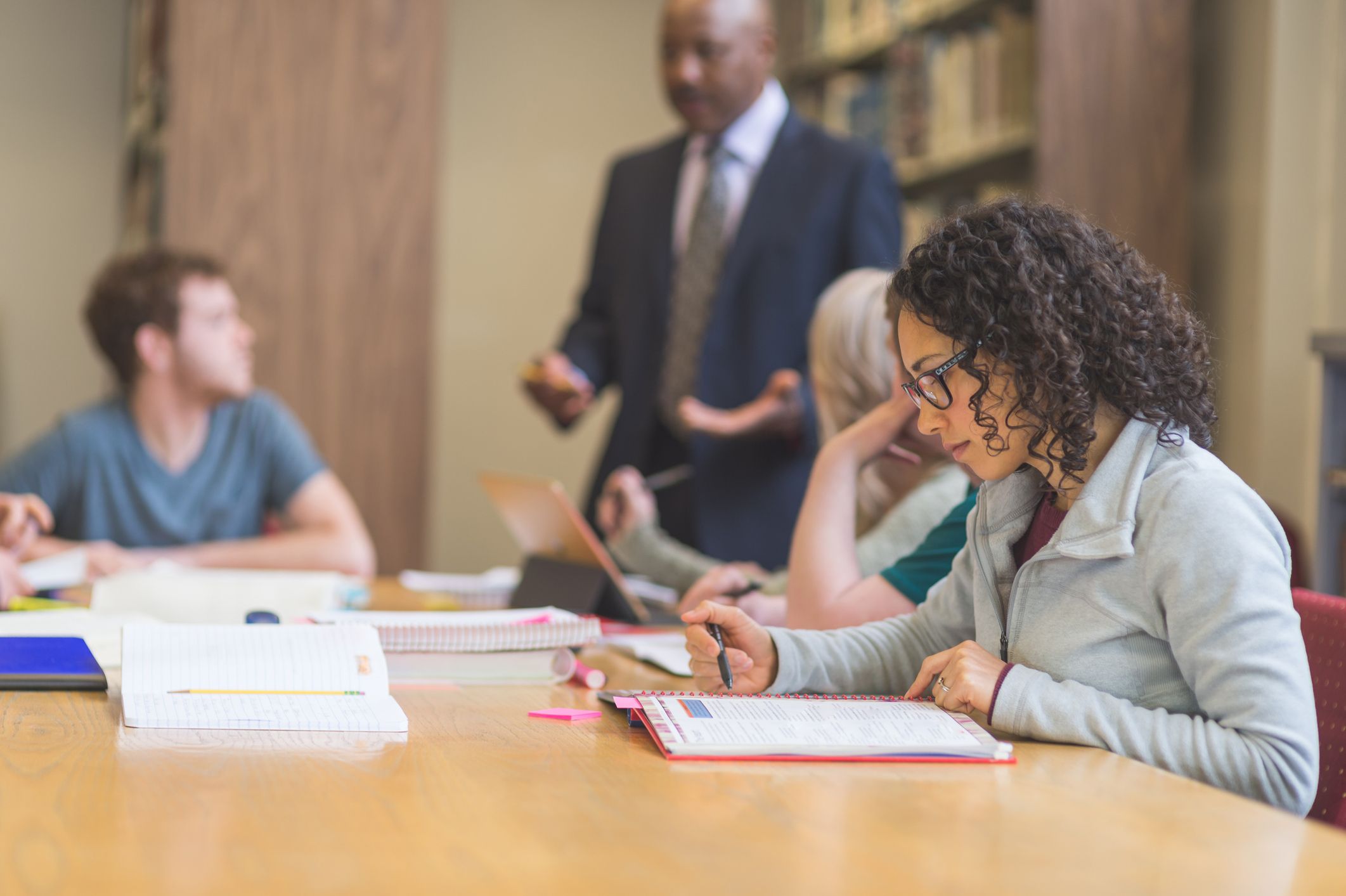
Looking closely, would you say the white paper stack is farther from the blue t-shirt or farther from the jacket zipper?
the jacket zipper

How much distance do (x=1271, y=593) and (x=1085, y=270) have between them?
0.28 metres

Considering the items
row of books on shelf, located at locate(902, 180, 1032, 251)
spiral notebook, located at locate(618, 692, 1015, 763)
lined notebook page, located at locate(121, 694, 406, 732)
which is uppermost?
row of books on shelf, located at locate(902, 180, 1032, 251)

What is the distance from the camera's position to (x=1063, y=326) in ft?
3.47

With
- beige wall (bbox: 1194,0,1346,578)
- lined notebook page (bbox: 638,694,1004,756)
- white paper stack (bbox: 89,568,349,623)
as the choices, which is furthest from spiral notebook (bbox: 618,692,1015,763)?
beige wall (bbox: 1194,0,1346,578)

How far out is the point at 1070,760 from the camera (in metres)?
1.00

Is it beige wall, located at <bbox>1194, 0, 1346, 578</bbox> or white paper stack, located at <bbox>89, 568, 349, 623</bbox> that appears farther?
beige wall, located at <bbox>1194, 0, 1346, 578</bbox>

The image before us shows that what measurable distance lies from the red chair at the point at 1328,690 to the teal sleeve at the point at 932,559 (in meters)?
0.33

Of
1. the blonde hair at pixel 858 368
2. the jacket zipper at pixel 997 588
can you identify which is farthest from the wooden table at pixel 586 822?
the blonde hair at pixel 858 368

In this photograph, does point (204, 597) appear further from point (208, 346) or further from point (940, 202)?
point (940, 202)

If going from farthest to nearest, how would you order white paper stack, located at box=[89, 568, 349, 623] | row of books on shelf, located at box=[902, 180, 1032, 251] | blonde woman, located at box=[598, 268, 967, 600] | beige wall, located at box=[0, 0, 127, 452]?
beige wall, located at box=[0, 0, 127, 452], row of books on shelf, located at box=[902, 180, 1032, 251], white paper stack, located at box=[89, 568, 349, 623], blonde woman, located at box=[598, 268, 967, 600]

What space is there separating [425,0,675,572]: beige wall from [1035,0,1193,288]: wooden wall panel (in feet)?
5.77

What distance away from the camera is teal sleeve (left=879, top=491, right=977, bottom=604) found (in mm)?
1419

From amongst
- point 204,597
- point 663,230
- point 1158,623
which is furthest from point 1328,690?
point 663,230

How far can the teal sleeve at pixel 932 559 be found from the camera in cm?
142
